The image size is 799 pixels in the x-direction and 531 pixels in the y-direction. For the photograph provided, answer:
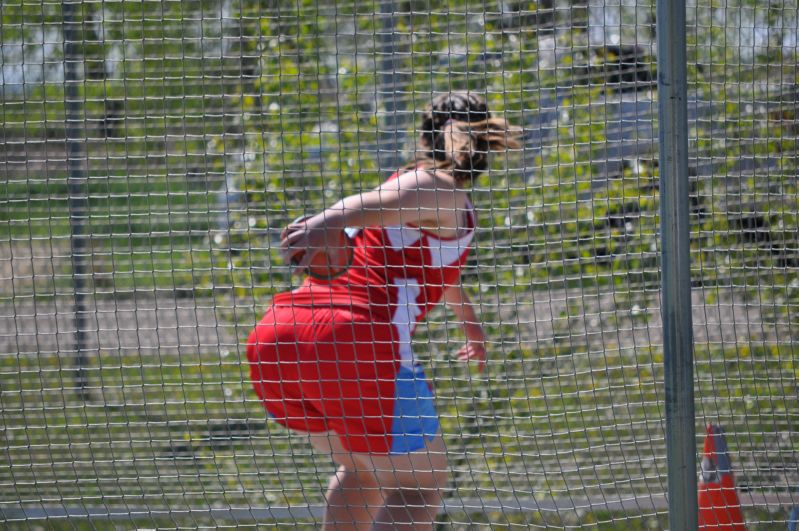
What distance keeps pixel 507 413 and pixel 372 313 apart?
1616 millimetres

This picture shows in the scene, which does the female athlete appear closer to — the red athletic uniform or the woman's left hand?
the red athletic uniform

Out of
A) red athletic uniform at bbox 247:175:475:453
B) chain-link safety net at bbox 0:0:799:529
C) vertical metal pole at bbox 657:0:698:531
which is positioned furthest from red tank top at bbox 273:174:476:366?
chain-link safety net at bbox 0:0:799:529

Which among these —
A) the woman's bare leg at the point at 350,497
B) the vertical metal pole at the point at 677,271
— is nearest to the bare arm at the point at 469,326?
the woman's bare leg at the point at 350,497

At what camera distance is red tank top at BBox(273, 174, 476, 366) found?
7.79 feet

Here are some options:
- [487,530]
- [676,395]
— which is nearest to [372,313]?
[676,395]

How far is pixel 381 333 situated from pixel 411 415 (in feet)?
0.72

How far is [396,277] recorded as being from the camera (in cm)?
242

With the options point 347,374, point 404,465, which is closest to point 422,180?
point 347,374

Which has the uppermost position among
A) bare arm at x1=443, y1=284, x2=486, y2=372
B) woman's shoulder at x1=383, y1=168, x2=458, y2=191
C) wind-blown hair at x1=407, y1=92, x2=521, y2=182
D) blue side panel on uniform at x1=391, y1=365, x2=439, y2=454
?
wind-blown hair at x1=407, y1=92, x2=521, y2=182

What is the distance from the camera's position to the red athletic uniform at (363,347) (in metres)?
2.30

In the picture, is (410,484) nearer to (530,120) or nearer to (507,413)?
(507,413)

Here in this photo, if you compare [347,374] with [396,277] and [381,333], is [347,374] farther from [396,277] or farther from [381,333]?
[396,277]

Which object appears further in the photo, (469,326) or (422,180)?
(469,326)

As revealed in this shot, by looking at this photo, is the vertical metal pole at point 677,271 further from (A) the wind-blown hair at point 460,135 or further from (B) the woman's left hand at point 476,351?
(B) the woman's left hand at point 476,351
